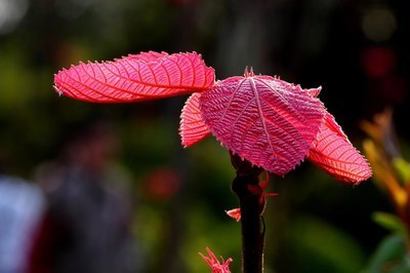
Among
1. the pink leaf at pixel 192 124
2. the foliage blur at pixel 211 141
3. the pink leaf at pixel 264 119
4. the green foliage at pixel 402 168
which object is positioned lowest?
the foliage blur at pixel 211 141

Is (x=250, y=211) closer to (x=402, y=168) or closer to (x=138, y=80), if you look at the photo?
(x=138, y=80)

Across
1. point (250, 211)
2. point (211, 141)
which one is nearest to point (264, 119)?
point (250, 211)

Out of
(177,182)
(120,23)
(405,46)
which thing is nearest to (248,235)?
(177,182)

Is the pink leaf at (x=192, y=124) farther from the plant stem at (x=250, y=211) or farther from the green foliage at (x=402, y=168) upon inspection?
the green foliage at (x=402, y=168)

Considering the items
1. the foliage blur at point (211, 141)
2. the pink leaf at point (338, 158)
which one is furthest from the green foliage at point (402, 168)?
the pink leaf at point (338, 158)

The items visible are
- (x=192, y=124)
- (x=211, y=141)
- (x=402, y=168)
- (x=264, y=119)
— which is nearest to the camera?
(x=264, y=119)

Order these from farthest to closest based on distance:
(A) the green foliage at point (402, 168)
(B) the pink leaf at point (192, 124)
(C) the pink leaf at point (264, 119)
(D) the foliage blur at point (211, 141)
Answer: (D) the foliage blur at point (211, 141) < (A) the green foliage at point (402, 168) < (B) the pink leaf at point (192, 124) < (C) the pink leaf at point (264, 119)
